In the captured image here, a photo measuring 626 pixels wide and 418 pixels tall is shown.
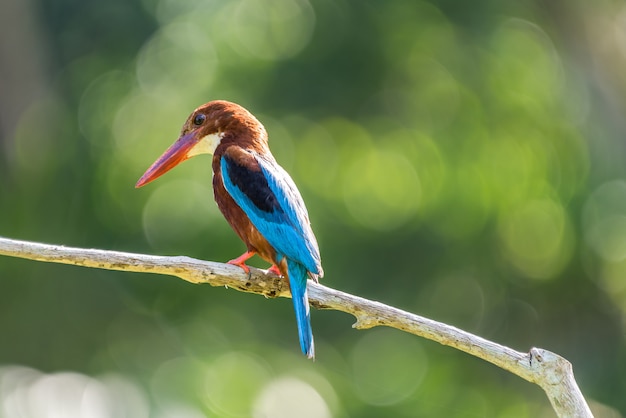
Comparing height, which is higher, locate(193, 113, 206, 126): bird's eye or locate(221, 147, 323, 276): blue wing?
locate(221, 147, 323, 276): blue wing

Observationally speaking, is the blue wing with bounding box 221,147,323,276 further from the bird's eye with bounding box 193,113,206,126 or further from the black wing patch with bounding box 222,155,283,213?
the bird's eye with bounding box 193,113,206,126

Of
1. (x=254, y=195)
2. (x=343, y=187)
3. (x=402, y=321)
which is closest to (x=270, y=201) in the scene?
(x=254, y=195)

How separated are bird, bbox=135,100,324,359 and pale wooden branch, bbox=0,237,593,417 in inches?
11.7

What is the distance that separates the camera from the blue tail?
3891 mm

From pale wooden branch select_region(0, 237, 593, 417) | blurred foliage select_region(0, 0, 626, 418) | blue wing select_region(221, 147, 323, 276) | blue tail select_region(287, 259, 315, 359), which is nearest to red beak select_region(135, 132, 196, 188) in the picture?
blue wing select_region(221, 147, 323, 276)

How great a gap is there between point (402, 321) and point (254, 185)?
1025 mm

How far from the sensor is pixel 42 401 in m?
7.29

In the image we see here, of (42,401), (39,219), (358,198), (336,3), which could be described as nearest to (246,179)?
(42,401)

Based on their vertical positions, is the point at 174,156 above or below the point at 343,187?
above

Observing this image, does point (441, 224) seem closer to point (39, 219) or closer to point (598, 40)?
point (598, 40)

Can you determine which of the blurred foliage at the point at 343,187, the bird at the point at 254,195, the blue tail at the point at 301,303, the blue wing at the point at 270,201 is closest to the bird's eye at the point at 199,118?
the bird at the point at 254,195

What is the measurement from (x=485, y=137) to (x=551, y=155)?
1020mm

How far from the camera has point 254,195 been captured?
4.38 metres

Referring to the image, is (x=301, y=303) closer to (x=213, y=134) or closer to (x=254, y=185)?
(x=254, y=185)
